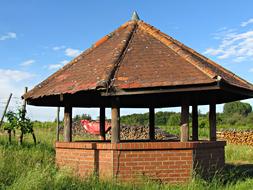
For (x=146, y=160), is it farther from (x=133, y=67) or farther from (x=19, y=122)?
(x=19, y=122)

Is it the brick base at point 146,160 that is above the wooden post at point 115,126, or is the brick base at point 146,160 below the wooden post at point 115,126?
below

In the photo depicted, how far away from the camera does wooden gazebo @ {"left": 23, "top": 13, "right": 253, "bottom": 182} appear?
25.5 feet

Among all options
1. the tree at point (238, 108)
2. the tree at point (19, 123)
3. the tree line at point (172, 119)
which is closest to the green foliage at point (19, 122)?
the tree at point (19, 123)

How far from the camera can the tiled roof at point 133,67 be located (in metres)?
7.82

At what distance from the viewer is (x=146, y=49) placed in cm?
915

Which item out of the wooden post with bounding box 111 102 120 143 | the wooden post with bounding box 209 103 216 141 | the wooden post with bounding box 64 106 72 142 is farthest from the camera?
the wooden post with bounding box 209 103 216 141

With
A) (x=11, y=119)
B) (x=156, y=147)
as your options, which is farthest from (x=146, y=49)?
(x=11, y=119)

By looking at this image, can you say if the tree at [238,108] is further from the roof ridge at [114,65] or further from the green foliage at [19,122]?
the roof ridge at [114,65]

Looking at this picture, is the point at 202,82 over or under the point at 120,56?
under

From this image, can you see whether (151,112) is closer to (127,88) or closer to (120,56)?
(120,56)

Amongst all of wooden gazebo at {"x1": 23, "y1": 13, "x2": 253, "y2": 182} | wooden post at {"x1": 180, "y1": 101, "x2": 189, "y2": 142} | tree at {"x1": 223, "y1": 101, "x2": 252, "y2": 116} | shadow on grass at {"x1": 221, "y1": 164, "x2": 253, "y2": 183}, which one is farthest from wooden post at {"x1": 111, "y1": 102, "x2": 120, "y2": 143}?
tree at {"x1": 223, "y1": 101, "x2": 252, "y2": 116}

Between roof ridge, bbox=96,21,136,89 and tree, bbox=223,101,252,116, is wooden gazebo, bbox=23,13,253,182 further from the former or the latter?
tree, bbox=223,101,252,116

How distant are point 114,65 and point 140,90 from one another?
104 centimetres

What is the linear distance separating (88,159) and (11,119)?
6537 millimetres
